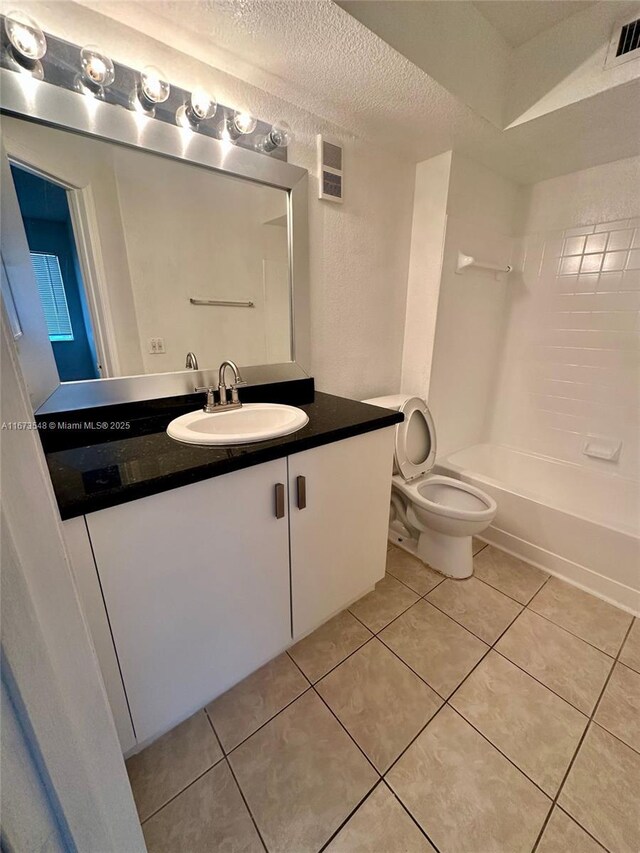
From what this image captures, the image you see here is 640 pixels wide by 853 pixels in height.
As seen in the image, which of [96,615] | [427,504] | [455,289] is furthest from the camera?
[455,289]

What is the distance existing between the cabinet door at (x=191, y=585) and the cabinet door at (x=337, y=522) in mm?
70

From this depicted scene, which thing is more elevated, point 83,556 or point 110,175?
point 110,175

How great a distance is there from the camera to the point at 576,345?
202 centimetres

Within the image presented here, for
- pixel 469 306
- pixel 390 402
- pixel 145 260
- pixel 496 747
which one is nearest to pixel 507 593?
pixel 496 747

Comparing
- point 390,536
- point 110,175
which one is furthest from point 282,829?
point 110,175

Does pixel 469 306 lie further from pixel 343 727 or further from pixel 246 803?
pixel 246 803

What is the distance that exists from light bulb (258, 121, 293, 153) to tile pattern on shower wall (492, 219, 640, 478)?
1654mm

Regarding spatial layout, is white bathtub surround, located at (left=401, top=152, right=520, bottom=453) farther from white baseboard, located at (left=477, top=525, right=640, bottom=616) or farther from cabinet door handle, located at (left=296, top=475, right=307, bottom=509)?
cabinet door handle, located at (left=296, top=475, right=307, bottom=509)

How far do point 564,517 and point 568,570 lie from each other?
0.90 ft

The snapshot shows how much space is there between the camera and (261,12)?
942 millimetres

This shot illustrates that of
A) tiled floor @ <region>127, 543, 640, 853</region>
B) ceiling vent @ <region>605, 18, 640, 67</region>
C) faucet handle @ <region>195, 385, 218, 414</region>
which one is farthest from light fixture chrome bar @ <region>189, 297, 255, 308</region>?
ceiling vent @ <region>605, 18, 640, 67</region>

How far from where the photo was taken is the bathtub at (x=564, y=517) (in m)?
1.52

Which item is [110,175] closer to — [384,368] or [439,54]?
[439,54]

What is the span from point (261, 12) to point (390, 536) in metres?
2.16
